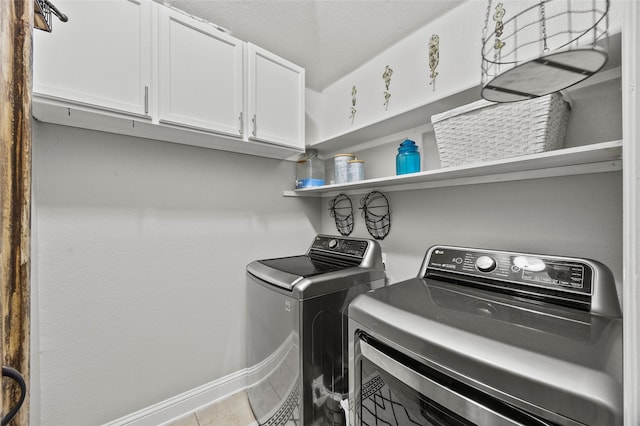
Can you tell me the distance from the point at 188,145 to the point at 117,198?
19.0 inches

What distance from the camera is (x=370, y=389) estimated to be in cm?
92

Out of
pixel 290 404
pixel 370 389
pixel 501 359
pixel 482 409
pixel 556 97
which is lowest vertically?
pixel 290 404

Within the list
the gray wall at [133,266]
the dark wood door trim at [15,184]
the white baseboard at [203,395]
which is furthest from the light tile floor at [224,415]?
the dark wood door trim at [15,184]

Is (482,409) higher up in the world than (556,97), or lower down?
lower down

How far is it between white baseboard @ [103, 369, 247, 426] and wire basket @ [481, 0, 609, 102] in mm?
2056

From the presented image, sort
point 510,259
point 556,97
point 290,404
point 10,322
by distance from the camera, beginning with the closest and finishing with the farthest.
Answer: point 10,322 < point 556,97 < point 510,259 < point 290,404

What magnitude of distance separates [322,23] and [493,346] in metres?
2.00

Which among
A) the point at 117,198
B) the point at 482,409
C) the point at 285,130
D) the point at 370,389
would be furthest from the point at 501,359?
the point at 117,198

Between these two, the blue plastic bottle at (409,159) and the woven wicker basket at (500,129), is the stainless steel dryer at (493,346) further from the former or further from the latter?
the blue plastic bottle at (409,159)

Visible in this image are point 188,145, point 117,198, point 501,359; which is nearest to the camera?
point 501,359

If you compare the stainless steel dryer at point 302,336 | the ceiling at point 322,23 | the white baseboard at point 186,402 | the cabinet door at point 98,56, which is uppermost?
the ceiling at point 322,23

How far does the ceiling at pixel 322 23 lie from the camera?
4.97 ft

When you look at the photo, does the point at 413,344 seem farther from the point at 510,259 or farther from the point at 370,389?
the point at 510,259

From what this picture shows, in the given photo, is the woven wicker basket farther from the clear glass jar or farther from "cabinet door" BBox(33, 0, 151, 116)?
"cabinet door" BBox(33, 0, 151, 116)
